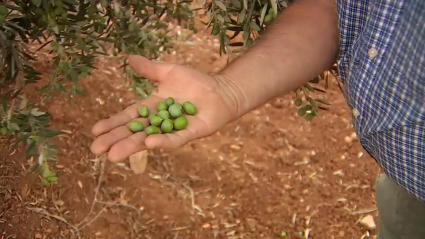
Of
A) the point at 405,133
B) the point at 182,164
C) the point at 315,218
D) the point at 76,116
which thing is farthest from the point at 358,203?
the point at 405,133

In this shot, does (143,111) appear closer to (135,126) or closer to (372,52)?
(135,126)

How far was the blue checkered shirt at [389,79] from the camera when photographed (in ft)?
3.59

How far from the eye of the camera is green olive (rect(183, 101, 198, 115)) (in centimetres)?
133

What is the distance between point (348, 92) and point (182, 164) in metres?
1.54

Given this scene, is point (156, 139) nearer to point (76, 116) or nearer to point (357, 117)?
point (357, 117)

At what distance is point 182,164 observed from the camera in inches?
107

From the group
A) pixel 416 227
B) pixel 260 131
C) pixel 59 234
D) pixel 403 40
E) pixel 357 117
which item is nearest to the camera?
pixel 403 40

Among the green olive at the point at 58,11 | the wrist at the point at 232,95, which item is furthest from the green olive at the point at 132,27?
the wrist at the point at 232,95

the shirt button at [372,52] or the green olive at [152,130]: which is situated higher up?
the shirt button at [372,52]

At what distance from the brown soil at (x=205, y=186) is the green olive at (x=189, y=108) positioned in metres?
1.26

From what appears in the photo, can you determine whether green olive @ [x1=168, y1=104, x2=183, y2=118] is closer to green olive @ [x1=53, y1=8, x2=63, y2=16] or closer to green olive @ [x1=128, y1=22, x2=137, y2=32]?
green olive @ [x1=53, y1=8, x2=63, y2=16]

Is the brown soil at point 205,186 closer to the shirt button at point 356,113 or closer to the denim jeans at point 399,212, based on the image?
the denim jeans at point 399,212

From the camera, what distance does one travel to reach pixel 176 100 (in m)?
1.38

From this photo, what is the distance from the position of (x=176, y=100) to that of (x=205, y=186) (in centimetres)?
132
